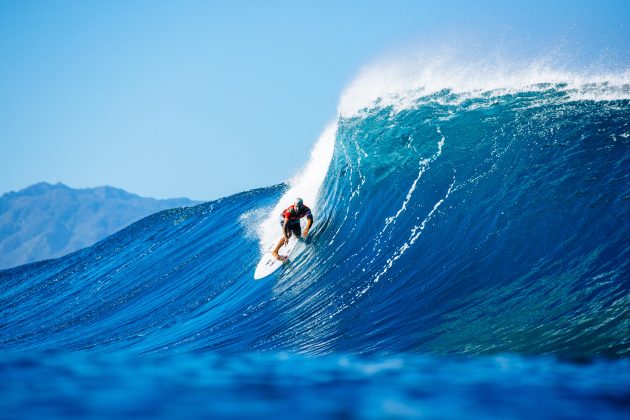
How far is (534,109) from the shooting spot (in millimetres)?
10469

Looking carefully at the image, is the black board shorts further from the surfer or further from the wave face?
the wave face

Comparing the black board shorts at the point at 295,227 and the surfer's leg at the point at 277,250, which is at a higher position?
the black board shorts at the point at 295,227

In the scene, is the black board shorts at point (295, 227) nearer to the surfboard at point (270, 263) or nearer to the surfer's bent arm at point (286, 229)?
the surfer's bent arm at point (286, 229)

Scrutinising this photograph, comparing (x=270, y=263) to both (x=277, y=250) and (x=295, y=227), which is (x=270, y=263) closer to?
(x=277, y=250)

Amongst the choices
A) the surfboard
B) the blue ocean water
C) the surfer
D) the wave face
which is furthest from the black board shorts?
the blue ocean water

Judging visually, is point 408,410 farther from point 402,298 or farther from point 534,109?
point 534,109

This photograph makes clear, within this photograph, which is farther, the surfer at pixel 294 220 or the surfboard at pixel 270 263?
the surfer at pixel 294 220

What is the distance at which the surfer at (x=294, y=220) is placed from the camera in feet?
34.9

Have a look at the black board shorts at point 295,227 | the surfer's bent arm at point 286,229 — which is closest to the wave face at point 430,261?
the black board shorts at point 295,227

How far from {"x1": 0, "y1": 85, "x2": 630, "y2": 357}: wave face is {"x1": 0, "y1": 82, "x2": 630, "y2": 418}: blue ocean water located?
41mm

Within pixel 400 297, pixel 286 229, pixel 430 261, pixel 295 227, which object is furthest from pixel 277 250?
pixel 400 297

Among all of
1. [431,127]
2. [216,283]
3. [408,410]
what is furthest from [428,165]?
[408,410]

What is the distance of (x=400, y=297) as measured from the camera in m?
6.70

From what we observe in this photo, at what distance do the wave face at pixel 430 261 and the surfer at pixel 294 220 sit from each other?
41cm
